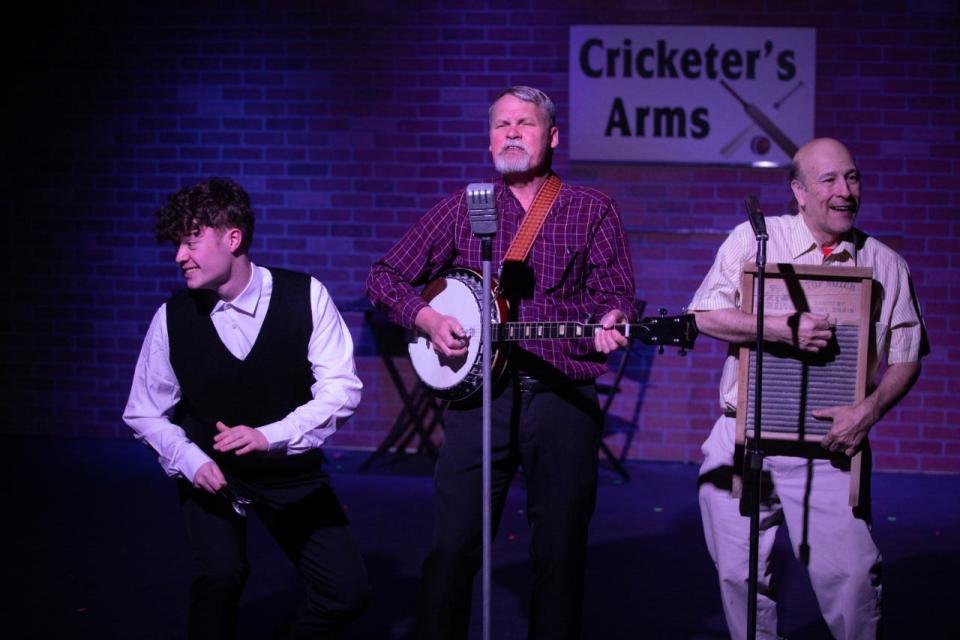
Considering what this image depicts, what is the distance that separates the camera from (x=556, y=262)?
11.3 ft

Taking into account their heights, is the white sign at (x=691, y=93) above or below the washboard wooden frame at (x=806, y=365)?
above

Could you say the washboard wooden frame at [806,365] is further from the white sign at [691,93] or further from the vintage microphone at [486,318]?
the white sign at [691,93]

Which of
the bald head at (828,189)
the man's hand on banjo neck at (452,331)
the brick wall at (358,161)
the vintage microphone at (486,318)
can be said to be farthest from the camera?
the brick wall at (358,161)

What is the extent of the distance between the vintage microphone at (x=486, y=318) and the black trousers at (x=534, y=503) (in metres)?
0.27

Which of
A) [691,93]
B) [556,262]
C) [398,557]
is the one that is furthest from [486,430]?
[691,93]

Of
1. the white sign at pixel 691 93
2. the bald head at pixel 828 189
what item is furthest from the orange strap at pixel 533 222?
the white sign at pixel 691 93

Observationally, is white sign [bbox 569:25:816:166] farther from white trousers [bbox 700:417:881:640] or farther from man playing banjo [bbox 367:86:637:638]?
white trousers [bbox 700:417:881:640]

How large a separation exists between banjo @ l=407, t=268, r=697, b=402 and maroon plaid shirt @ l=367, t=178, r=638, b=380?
6 centimetres

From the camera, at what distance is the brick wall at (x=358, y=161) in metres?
7.37

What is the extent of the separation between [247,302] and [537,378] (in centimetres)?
92

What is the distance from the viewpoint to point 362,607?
134 inches

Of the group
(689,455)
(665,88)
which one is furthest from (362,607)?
(665,88)

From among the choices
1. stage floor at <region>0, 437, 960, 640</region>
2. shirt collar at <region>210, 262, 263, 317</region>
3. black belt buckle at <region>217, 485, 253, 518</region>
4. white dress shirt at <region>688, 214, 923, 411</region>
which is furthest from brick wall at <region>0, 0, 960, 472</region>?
black belt buckle at <region>217, 485, 253, 518</region>

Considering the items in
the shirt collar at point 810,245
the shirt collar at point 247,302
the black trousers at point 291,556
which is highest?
the shirt collar at point 810,245
